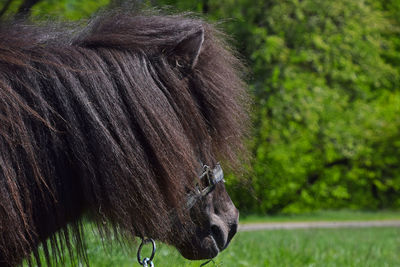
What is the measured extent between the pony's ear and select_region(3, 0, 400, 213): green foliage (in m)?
10.1

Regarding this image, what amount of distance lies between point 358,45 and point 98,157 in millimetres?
15067

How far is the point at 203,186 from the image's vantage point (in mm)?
2338

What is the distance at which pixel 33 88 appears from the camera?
80.0 inches

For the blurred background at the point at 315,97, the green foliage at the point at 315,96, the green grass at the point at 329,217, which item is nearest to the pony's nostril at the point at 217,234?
the green foliage at the point at 315,96

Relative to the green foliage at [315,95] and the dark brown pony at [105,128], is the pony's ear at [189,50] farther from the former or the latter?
the green foliage at [315,95]

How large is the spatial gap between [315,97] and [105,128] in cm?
1416

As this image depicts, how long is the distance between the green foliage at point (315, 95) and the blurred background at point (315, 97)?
27 millimetres

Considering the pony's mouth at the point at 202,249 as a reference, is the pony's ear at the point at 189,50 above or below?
above

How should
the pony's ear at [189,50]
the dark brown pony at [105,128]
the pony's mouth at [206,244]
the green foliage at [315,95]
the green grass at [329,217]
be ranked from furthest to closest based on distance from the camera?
the green grass at [329,217] < the green foliage at [315,95] < the pony's mouth at [206,244] < the pony's ear at [189,50] < the dark brown pony at [105,128]

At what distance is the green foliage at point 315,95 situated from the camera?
14.6 meters

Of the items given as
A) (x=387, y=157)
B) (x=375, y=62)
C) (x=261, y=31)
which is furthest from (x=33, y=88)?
(x=387, y=157)

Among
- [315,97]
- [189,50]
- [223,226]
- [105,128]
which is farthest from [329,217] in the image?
[105,128]

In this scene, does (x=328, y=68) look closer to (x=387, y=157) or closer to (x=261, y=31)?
(x=261, y=31)

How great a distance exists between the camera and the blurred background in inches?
577
